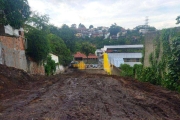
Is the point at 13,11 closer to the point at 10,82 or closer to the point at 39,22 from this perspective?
the point at 10,82

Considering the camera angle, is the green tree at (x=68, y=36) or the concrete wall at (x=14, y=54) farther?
the green tree at (x=68, y=36)

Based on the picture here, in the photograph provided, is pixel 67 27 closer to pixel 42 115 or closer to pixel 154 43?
pixel 154 43

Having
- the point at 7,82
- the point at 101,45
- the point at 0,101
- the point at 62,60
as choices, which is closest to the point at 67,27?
the point at 62,60

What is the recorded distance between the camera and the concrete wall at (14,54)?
463 inches

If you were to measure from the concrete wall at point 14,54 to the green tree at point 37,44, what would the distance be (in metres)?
0.90

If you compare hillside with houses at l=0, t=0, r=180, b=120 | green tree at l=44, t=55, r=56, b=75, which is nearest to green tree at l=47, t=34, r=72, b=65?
green tree at l=44, t=55, r=56, b=75

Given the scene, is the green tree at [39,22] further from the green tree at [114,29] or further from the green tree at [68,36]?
the green tree at [114,29]

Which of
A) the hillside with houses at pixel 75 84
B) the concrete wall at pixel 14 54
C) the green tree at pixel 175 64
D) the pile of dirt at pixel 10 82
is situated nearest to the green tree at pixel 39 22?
the hillside with houses at pixel 75 84

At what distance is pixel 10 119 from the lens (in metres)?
4.27

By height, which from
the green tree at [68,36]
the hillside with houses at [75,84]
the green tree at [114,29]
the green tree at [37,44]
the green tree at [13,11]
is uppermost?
the green tree at [114,29]

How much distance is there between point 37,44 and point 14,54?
4.88 meters

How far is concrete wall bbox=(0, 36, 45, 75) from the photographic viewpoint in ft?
38.6

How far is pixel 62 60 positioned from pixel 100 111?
91.8 feet

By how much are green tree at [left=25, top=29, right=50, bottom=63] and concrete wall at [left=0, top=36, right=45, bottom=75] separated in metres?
0.90
